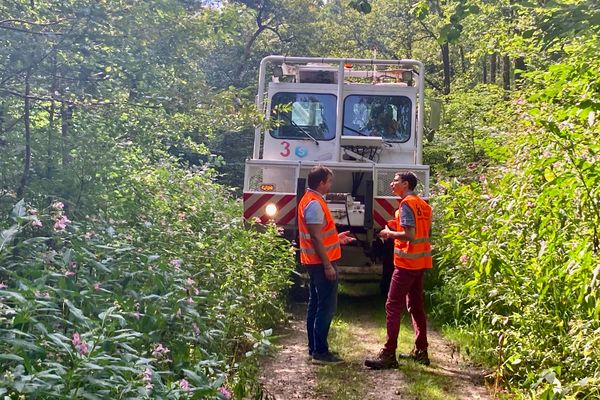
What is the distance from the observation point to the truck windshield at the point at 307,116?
10883 mm

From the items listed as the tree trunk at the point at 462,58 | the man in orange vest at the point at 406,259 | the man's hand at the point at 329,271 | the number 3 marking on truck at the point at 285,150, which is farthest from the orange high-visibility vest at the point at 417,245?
the tree trunk at the point at 462,58

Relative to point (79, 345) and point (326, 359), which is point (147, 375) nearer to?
point (79, 345)

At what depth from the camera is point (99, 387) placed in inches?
107

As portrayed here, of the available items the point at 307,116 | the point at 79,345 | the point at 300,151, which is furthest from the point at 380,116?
the point at 79,345

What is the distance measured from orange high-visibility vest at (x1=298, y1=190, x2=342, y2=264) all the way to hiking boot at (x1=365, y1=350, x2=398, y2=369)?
94 centimetres

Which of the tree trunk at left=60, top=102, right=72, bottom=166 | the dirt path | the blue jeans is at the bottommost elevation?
the dirt path

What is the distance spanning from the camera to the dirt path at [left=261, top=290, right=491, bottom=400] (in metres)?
5.68

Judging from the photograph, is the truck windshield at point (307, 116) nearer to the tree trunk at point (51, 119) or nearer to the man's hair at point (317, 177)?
the man's hair at point (317, 177)

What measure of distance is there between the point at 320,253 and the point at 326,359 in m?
0.94

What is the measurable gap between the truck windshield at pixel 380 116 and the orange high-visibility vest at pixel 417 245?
4547 millimetres

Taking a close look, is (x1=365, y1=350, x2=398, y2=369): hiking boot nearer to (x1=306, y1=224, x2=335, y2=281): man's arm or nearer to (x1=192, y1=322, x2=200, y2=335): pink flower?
(x1=306, y1=224, x2=335, y2=281): man's arm

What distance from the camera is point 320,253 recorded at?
654 centimetres

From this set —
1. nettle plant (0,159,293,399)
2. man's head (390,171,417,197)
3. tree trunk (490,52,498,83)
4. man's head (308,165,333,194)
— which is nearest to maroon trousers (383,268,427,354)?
man's head (390,171,417,197)

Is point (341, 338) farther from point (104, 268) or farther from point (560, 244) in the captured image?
point (104, 268)
